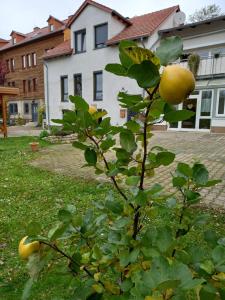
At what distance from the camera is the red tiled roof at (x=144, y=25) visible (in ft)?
56.6

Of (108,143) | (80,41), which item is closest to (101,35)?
(80,41)

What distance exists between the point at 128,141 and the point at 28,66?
32722 mm

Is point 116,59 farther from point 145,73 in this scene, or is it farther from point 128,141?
point 145,73

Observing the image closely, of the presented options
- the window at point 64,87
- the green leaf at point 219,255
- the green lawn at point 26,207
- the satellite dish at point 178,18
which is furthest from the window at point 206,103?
the green leaf at point 219,255

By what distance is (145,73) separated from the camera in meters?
0.68

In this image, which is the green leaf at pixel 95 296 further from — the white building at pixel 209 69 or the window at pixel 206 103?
the window at pixel 206 103

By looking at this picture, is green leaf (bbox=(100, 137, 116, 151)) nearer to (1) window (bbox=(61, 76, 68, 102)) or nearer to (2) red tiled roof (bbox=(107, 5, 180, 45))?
(2) red tiled roof (bbox=(107, 5, 180, 45))

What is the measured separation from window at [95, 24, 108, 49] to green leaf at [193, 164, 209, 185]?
1990 cm

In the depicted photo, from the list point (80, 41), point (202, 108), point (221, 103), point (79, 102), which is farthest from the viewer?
point (80, 41)

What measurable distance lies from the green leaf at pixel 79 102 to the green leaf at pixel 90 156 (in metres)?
0.22

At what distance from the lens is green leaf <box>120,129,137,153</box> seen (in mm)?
1023

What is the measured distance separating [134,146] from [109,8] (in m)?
20.1

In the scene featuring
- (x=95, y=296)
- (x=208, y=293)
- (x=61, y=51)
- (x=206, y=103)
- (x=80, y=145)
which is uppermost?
(x=61, y=51)

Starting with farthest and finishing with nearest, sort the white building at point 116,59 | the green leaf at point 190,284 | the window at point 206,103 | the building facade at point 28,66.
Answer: the building facade at point 28,66
the window at point 206,103
the white building at point 116,59
the green leaf at point 190,284
